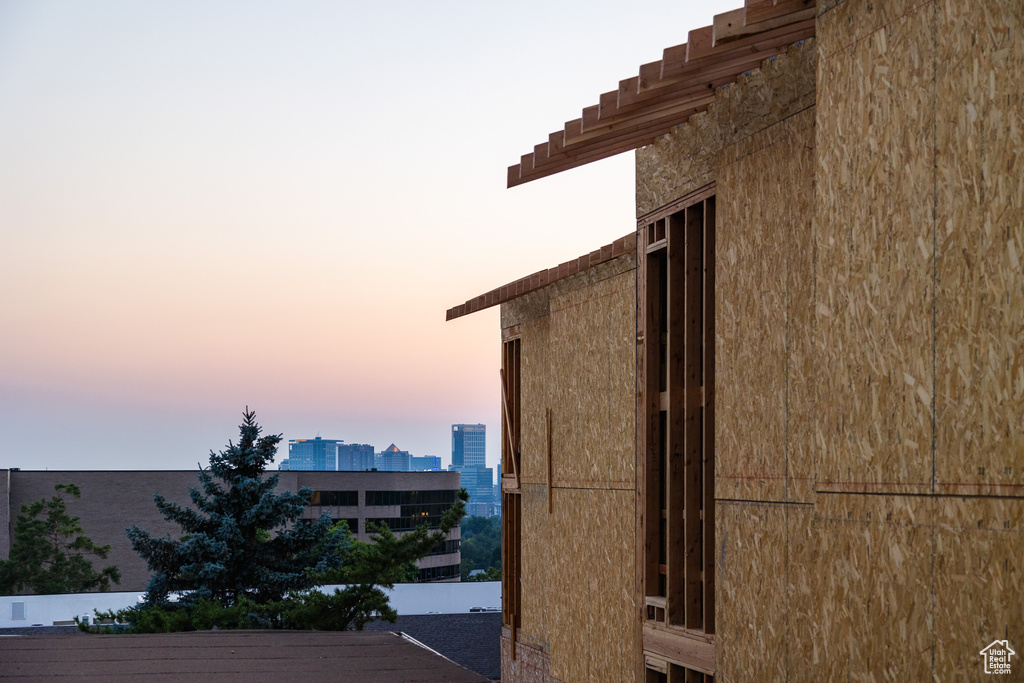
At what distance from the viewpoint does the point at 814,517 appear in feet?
15.7

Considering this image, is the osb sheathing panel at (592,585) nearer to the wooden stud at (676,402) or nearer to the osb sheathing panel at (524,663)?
the wooden stud at (676,402)

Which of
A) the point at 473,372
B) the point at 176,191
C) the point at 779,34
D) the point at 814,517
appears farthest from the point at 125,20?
the point at 473,372

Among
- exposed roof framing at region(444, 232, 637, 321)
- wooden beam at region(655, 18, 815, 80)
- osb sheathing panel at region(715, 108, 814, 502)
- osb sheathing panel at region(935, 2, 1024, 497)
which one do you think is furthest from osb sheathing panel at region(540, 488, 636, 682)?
osb sheathing panel at region(935, 2, 1024, 497)

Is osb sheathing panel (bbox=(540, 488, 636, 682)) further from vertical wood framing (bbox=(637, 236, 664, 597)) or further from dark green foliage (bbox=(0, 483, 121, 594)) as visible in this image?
dark green foliage (bbox=(0, 483, 121, 594))

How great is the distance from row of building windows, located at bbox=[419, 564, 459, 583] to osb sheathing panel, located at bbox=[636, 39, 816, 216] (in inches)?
2986

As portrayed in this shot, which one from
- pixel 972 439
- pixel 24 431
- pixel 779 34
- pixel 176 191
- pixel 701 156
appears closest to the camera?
pixel 972 439

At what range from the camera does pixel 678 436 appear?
24.4 feet

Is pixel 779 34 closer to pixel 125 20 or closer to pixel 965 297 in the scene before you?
pixel 965 297

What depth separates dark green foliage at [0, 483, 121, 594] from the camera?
53000mm

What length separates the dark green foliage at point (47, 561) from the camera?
2087 inches

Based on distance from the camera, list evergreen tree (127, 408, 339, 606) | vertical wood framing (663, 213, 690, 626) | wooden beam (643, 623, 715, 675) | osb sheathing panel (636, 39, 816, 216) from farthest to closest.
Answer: evergreen tree (127, 408, 339, 606), vertical wood framing (663, 213, 690, 626), wooden beam (643, 623, 715, 675), osb sheathing panel (636, 39, 816, 216)

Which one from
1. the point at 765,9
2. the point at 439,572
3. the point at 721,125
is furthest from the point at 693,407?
the point at 439,572

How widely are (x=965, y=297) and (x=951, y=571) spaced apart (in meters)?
1.12

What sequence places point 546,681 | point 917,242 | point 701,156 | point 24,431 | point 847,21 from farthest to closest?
point 24,431, point 546,681, point 701,156, point 847,21, point 917,242
